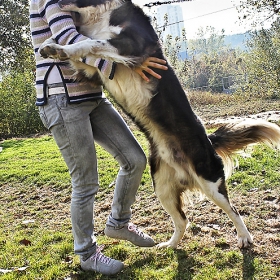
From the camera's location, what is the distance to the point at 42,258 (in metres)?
3.15

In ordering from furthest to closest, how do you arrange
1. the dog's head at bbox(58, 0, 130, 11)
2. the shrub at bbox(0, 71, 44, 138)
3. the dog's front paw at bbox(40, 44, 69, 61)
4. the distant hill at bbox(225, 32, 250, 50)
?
the distant hill at bbox(225, 32, 250, 50) → the shrub at bbox(0, 71, 44, 138) → the dog's head at bbox(58, 0, 130, 11) → the dog's front paw at bbox(40, 44, 69, 61)

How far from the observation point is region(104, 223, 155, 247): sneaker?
2881 millimetres

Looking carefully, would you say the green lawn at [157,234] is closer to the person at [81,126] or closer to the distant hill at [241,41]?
the person at [81,126]

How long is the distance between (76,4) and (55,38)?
1.42 ft

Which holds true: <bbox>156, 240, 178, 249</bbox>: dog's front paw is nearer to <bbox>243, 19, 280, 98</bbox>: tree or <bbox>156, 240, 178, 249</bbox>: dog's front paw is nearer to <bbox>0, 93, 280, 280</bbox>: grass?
<bbox>0, 93, 280, 280</bbox>: grass

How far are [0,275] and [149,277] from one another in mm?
1237

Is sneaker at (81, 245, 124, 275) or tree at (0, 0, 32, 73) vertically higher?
tree at (0, 0, 32, 73)

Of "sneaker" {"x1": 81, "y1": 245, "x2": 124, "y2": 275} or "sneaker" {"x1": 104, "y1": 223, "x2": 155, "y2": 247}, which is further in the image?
"sneaker" {"x1": 104, "y1": 223, "x2": 155, "y2": 247}

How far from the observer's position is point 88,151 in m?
2.51

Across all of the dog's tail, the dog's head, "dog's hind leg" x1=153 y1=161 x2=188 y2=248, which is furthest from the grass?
the dog's head

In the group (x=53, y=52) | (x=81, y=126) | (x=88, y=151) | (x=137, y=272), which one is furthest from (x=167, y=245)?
(x=53, y=52)

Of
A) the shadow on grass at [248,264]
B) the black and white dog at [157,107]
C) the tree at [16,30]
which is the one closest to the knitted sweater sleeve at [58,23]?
the black and white dog at [157,107]

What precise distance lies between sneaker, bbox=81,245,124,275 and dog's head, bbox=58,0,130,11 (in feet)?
5.97

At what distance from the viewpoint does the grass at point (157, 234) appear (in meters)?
2.69
